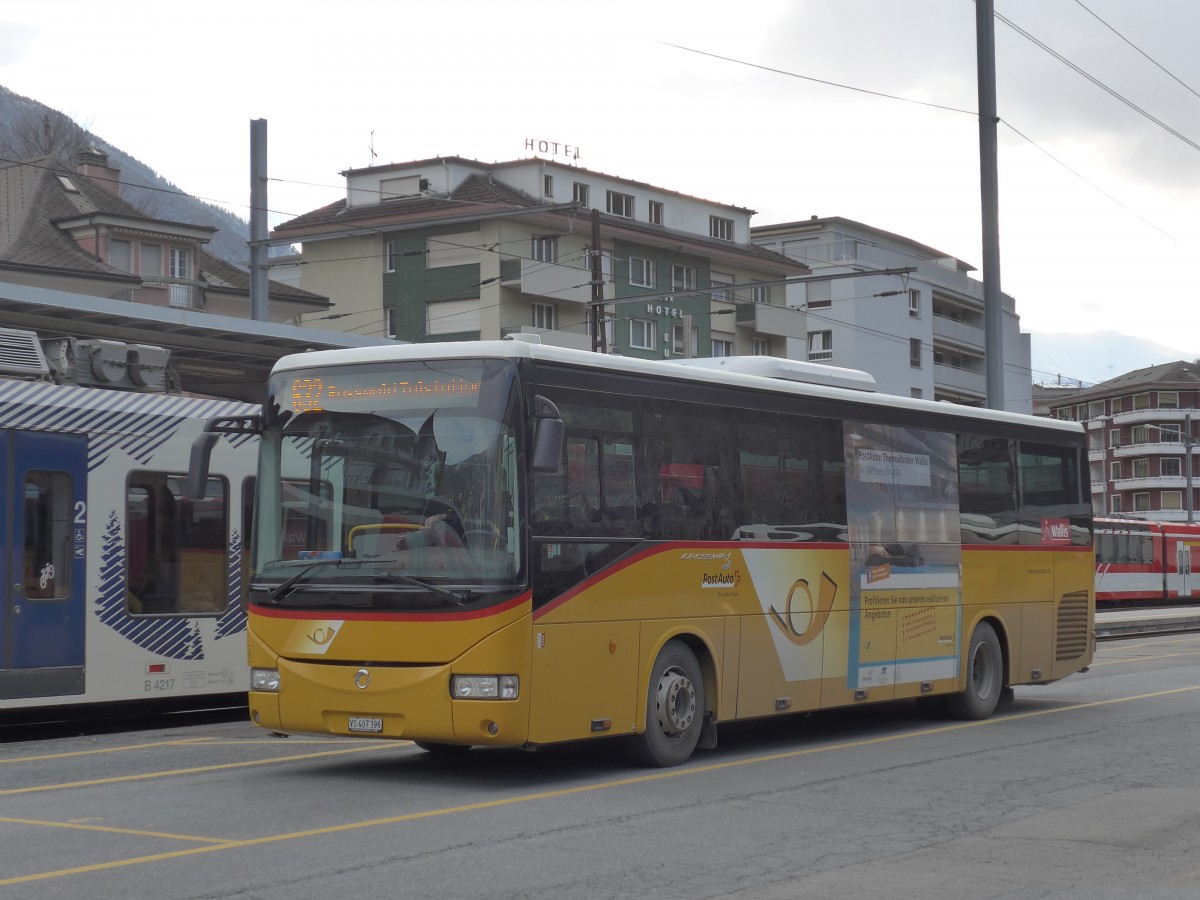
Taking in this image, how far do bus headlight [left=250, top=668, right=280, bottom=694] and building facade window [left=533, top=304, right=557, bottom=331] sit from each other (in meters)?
50.7

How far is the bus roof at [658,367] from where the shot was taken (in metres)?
11.2

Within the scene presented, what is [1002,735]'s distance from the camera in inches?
575

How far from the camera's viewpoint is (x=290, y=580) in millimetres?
11352

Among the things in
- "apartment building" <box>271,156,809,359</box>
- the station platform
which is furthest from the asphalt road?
"apartment building" <box>271,156,809,359</box>

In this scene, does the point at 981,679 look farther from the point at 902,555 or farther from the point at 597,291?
the point at 597,291

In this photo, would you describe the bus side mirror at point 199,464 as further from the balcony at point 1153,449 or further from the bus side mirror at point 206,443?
the balcony at point 1153,449

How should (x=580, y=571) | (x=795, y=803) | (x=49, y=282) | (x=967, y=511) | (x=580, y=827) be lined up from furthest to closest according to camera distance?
(x=49, y=282) < (x=967, y=511) < (x=580, y=571) < (x=795, y=803) < (x=580, y=827)

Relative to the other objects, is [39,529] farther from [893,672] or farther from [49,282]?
[49,282]

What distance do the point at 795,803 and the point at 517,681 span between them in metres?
1.90

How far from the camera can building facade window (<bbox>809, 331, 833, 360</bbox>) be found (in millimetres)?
82625

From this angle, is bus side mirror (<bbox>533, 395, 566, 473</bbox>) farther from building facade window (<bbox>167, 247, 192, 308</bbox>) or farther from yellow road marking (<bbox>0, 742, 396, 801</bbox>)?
building facade window (<bbox>167, 247, 192, 308</bbox>)

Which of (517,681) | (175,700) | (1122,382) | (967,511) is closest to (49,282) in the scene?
(175,700)

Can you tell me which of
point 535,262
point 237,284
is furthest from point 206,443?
point 237,284

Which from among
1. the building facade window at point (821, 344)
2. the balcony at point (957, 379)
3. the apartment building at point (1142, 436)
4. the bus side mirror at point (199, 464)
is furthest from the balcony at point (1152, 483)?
the bus side mirror at point (199, 464)
